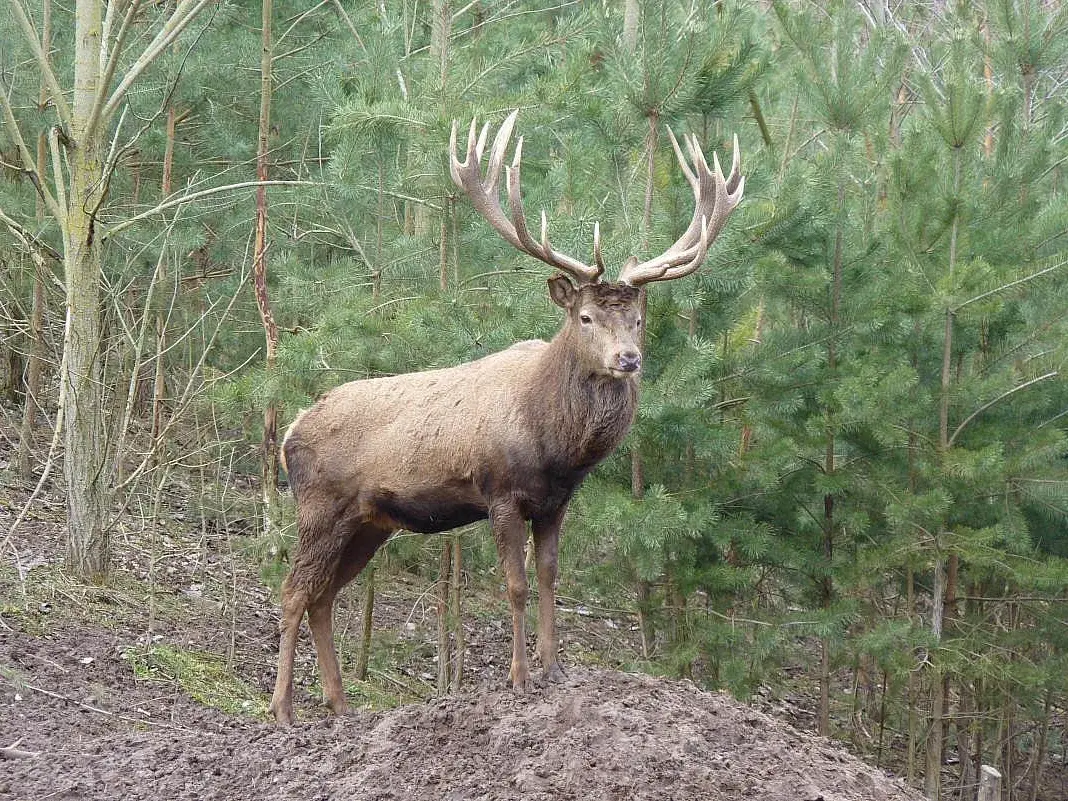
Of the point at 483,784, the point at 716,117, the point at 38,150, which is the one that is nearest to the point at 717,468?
the point at 716,117

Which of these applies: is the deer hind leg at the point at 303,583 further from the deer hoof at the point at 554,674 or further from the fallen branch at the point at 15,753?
the deer hoof at the point at 554,674

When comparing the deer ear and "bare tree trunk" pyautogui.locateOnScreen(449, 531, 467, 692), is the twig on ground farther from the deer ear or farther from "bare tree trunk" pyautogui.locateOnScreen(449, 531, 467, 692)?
the deer ear

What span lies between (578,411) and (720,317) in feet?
11.6

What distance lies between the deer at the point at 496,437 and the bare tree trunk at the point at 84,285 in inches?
104

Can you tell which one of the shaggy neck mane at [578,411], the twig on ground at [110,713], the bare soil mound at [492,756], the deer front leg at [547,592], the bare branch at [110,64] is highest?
the bare branch at [110,64]

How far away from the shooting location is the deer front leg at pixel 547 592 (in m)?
6.43

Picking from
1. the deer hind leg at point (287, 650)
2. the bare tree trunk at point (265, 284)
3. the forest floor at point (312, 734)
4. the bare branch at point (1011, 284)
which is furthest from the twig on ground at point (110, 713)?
the bare branch at point (1011, 284)

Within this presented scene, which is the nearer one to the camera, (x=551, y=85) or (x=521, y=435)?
(x=521, y=435)

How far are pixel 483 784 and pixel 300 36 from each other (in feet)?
29.3

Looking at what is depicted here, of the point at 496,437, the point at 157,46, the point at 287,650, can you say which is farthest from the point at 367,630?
the point at 157,46

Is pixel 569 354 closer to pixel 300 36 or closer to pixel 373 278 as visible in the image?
pixel 373 278

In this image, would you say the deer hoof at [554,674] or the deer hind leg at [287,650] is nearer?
the deer hoof at [554,674]

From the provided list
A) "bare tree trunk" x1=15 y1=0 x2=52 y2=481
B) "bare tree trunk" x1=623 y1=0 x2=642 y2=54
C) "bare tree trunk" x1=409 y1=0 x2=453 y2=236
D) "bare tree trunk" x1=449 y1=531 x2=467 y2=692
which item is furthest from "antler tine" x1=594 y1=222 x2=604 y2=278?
"bare tree trunk" x1=15 y1=0 x2=52 y2=481

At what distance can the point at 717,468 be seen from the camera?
32.7 ft
